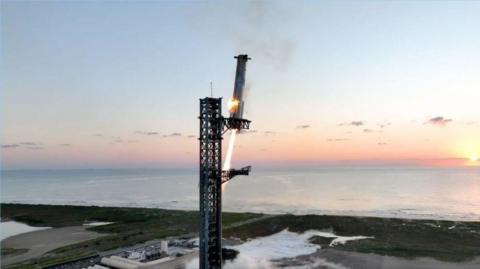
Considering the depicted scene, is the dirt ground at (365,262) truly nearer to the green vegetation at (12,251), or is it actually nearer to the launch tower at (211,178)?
the launch tower at (211,178)

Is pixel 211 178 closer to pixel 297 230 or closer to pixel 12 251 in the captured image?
pixel 297 230

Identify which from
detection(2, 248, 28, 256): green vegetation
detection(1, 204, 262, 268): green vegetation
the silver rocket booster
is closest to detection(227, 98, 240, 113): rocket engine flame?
the silver rocket booster

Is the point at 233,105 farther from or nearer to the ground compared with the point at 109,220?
farther from the ground

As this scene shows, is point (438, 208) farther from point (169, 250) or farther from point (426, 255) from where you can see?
point (169, 250)

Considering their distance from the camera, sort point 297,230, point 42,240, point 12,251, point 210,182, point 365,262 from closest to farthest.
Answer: point 210,182 < point 365,262 < point 12,251 < point 297,230 < point 42,240

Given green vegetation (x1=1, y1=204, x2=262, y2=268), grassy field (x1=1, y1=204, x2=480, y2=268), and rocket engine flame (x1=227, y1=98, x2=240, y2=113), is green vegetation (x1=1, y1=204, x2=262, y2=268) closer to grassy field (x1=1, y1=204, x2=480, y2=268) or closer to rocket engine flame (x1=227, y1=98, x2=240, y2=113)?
grassy field (x1=1, y1=204, x2=480, y2=268)

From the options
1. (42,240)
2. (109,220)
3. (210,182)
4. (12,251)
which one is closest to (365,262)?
(210,182)

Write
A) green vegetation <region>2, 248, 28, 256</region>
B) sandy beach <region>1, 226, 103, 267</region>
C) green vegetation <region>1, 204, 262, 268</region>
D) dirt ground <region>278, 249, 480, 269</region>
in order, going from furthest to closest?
green vegetation <region>2, 248, 28, 256</region>
sandy beach <region>1, 226, 103, 267</region>
green vegetation <region>1, 204, 262, 268</region>
dirt ground <region>278, 249, 480, 269</region>
